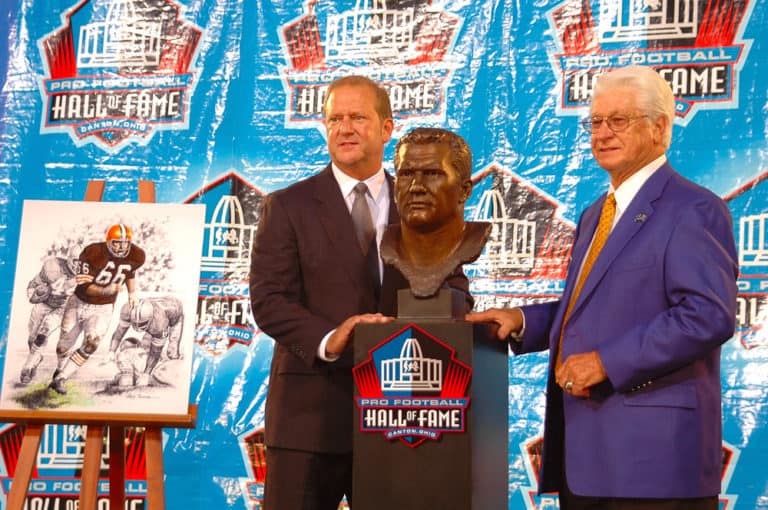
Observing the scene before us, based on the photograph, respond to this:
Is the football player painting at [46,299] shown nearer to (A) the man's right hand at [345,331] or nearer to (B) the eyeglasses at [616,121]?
(A) the man's right hand at [345,331]

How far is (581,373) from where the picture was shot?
88.7 inches

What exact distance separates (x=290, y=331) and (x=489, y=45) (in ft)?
6.82

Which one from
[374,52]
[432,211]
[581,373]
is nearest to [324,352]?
[432,211]

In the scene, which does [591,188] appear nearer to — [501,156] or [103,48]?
[501,156]

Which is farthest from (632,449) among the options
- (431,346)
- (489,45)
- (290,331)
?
(489,45)

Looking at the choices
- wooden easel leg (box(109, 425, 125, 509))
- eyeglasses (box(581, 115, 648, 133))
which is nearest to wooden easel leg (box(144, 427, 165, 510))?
wooden easel leg (box(109, 425, 125, 509))

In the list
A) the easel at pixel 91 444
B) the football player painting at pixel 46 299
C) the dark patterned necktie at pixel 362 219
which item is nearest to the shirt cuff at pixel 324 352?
the dark patterned necktie at pixel 362 219

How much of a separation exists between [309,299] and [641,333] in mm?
936

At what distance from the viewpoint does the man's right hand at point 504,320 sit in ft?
8.46

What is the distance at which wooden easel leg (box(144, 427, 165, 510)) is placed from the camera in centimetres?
325

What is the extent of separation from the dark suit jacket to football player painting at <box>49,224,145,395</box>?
0.94 metres

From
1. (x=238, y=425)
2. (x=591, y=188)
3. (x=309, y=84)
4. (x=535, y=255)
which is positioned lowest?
(x=238, y=425)

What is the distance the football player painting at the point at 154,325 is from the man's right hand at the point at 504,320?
1.33m

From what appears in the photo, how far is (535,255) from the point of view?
13.0ft
